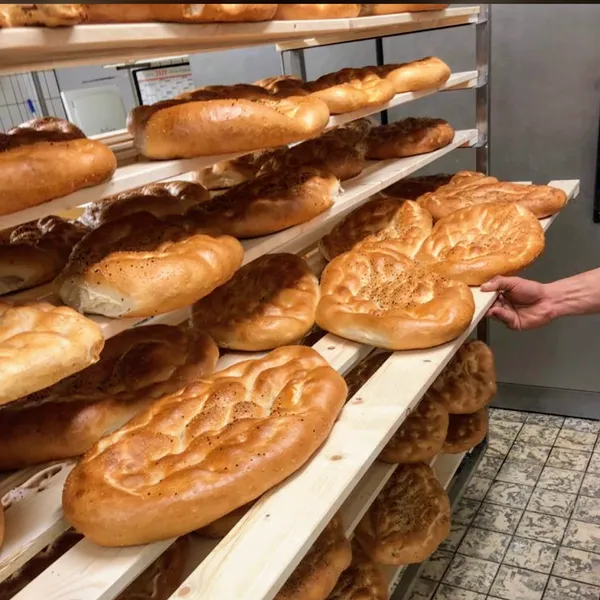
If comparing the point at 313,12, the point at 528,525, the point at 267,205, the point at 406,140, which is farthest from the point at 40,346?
the point at 528,525

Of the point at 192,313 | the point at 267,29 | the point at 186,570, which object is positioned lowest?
the point at 186,570

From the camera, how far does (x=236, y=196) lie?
1.73 metres

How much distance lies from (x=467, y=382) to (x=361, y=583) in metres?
0.95

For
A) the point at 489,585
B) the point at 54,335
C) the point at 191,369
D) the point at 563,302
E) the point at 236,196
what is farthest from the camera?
the point at 489,585

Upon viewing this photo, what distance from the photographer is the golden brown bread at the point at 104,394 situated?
49.8 inches

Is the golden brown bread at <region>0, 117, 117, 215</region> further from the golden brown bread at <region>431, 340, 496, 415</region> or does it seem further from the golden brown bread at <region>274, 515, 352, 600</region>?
the golden brown bread at <region>431, 340, 496, 415</region>

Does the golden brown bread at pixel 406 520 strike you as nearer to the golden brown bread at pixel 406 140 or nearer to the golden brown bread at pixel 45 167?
the golden brown bread at pixel 406 140

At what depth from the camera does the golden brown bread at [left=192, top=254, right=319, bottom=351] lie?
5.48 ft

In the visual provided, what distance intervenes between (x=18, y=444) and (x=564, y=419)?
2.98 m

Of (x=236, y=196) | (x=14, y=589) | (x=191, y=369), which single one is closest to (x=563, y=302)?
(x=236, y=196)

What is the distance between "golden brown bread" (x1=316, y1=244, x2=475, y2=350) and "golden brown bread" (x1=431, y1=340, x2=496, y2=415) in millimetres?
772

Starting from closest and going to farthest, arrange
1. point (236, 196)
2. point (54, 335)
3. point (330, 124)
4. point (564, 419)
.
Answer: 1. point (54, 335)
2. point (236, 196)
3. point (330, 124)
4. point (564, 419)

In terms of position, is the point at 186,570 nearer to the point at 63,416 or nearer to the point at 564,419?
the point at 63,416

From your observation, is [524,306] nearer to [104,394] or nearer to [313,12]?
[313,12]
